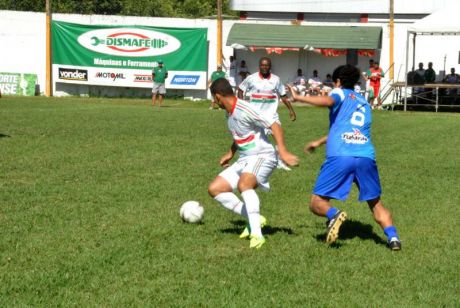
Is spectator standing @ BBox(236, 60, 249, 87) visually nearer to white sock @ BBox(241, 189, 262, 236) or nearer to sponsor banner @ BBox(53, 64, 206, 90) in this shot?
sponsor banner @ BBox(53, 64, 206, 90)

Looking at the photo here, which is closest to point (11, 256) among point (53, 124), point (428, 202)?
point (428, 202)

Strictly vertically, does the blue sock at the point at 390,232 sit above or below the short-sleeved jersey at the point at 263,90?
below

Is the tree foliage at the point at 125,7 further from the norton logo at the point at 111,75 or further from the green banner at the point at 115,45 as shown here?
the norton logo at the point at 111,75

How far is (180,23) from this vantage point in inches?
1433

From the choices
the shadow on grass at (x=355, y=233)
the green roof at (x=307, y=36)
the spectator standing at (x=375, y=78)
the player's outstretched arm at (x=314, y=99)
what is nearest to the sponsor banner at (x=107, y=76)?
the green roof at (x=307, y=36)

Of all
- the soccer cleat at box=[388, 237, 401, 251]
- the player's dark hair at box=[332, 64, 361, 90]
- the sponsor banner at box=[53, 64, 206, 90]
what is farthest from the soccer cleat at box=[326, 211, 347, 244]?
the sponsor banner at box=[53, 64, 206, 90]

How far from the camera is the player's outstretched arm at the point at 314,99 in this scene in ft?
22.7

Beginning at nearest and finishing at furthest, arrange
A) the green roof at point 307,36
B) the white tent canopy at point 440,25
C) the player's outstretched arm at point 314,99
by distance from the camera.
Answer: the player's outstretched arm at point 314,99 → the white tent canopy at point 440,25 → the green roof at point 307,36

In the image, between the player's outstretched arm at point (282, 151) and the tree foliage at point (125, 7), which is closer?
the player's outstretched arm at point (282, 151)

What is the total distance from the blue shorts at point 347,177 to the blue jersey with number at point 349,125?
0.20 feet

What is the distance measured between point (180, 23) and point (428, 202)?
27539mm

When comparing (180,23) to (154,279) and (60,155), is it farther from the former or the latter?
(154,279)

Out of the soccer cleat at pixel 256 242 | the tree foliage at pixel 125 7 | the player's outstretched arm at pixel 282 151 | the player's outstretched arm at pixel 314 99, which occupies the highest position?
the tree foliage at pixel 125 7

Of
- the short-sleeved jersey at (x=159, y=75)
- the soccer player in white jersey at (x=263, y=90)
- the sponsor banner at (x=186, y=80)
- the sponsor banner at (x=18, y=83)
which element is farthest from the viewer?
the sponsor banner at (x=18, y=83)
